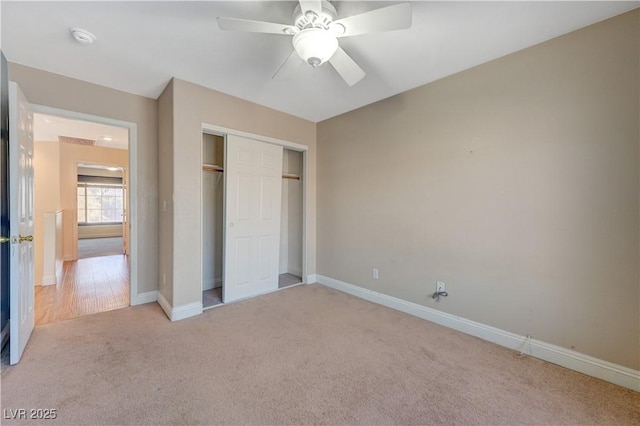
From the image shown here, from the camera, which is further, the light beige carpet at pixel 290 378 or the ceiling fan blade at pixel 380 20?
the light beige carpet at pixel 290 378

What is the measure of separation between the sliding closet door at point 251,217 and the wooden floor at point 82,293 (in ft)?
4.47

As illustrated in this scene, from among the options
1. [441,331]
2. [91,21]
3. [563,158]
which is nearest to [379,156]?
[563,158]

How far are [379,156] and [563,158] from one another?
5.66 ft

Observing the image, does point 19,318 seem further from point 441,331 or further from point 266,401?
point 441,331

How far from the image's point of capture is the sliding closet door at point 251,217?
334 centimetres

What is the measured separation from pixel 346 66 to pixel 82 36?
205 centimetres

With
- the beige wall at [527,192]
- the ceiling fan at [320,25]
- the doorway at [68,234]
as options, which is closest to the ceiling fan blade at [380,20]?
the ceiling fan at [320,25]

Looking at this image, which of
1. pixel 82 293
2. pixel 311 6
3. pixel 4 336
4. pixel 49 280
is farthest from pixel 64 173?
pixel 311 6

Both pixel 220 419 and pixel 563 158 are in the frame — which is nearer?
pixel 220 419

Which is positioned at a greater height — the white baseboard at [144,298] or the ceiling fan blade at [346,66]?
the ceiling fan blade at [346,66]

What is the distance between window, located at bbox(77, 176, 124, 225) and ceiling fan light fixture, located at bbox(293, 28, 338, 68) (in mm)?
10235

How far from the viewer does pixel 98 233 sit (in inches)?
376

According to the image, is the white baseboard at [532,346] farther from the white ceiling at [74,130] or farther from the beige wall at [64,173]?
the beige wall at [64,173]

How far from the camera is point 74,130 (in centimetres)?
442
